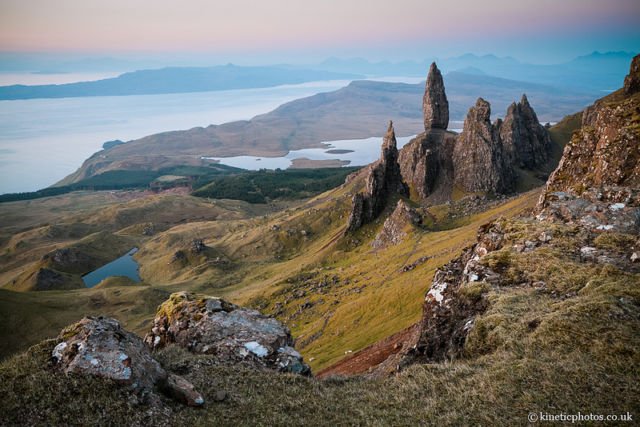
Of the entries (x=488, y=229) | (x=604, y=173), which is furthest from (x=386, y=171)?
(x=488, y=229)

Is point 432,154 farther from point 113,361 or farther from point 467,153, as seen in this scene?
point 113,361

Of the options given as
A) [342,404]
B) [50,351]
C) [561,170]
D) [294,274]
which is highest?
[561,170]

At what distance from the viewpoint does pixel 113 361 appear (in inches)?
690

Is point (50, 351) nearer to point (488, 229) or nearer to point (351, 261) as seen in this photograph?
point (488, 229)

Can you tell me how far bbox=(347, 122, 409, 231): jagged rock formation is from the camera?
13712 cm

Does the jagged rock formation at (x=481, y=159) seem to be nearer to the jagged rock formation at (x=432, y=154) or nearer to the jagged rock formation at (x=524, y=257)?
the jagged rock formation at (x=432, y=154)

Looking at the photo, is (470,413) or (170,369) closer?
(470,413)

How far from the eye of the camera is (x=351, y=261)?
4680 inches

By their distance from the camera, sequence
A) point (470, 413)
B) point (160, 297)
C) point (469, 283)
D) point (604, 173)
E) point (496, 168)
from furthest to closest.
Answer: point (496, 168), point (160, 297), point (604, 173), point (469, 283), point (470, 413)

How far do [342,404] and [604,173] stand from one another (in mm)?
41172

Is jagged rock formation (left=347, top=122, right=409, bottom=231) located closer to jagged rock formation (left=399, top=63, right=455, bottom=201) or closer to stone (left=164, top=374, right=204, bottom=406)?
jagged rock formation (left=399, top=63, right=455, bottom=201)

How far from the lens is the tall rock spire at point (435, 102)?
188375mm

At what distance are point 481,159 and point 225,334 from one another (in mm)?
158955

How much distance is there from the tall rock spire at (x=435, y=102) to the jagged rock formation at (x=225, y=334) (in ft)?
604
